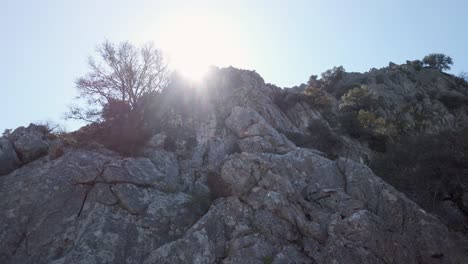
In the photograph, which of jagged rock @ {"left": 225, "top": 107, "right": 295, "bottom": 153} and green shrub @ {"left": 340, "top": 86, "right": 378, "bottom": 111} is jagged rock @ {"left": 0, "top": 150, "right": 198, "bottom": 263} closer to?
jagged rock @ {"left": 225, "top": 107, "right": 295, "bottom": 153}

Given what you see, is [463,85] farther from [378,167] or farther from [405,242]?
[405,242]

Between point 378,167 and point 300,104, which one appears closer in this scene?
point 378,167

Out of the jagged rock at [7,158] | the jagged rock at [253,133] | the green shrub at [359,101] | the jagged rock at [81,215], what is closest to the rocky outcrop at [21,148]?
the jagged rock at [7,158]

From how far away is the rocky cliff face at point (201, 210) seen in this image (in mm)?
12414

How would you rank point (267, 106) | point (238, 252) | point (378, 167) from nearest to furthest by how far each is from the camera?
point (238, 252) < point (378, 167) < point (267, 106)

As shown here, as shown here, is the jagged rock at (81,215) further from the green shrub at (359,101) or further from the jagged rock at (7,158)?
the green shrub at (359,101)

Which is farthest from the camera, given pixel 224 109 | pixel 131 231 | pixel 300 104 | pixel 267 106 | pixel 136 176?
pixel 300 104

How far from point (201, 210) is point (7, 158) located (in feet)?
34.6

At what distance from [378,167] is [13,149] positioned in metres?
22.2

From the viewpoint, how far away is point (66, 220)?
15.1 m

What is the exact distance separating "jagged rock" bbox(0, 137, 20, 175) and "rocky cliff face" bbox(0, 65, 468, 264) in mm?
60

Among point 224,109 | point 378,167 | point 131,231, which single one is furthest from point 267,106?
point 131,231

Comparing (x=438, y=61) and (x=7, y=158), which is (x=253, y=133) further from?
(x=438, y=61)

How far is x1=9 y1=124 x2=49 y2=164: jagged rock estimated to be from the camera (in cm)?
1866
